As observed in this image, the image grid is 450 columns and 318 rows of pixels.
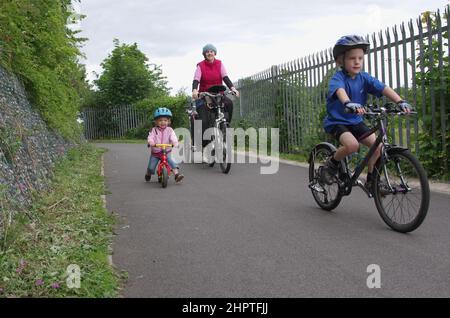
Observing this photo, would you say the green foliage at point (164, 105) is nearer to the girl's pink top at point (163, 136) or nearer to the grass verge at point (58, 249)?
the girl's pink top at point (163, 136)

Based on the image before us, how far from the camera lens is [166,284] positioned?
3666 mm

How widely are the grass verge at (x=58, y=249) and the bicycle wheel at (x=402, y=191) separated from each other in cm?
259

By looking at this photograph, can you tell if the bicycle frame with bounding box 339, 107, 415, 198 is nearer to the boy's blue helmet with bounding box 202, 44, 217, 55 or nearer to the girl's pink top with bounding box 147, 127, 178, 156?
the girl's pink top with bounding box 147, 127, 178, 156

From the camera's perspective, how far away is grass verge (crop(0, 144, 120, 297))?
3.37 meters

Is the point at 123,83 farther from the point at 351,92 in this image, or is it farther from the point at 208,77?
the point at 351,92

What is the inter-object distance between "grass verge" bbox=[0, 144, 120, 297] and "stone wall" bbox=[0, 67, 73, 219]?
0.19 metres

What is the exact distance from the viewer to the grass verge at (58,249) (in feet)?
11.0

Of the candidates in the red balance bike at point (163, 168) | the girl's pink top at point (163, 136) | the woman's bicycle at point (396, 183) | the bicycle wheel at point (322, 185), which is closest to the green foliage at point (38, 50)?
the girl's pink top at point (163, 136)

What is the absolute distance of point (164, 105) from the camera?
26844mm

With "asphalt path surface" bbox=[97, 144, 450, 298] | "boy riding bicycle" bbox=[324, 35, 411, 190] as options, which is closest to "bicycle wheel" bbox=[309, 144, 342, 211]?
"asphalt path surface" bbox=[97, 144, 450, 298]

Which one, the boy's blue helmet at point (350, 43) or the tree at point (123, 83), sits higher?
the tree at point (123, 83)

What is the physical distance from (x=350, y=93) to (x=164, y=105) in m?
21.8

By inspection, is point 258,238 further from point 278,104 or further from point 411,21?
point 278,104

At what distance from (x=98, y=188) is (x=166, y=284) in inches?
166
